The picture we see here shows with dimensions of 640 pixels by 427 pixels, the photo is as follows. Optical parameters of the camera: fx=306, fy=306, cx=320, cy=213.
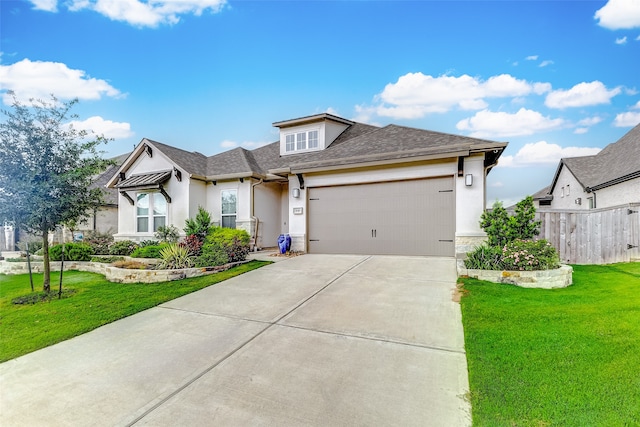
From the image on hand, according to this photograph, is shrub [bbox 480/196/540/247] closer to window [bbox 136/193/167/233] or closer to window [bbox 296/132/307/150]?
window [bbox 296/132/307/150]

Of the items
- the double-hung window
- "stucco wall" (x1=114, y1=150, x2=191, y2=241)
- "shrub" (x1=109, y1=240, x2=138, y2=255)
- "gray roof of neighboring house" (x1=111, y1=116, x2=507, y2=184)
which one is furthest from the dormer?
"shrub" (x1=109, y1=240, x2=138, y2=255)

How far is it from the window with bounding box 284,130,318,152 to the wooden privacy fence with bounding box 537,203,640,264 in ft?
28.5

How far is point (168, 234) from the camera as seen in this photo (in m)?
12.9

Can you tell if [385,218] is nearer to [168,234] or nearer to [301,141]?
[301,141]

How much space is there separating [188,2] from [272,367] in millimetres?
11313

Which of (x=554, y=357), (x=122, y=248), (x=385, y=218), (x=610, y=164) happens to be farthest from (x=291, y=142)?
(x=610, y=164)

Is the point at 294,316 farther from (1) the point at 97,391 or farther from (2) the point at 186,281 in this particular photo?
(2) the point at 186,281

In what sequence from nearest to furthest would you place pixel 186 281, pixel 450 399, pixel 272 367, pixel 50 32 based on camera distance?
pixel 450 399, pixel 272 367, pixel 186 281, pixel 50 32

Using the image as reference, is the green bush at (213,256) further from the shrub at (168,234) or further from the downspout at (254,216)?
the shrub at (168,234)

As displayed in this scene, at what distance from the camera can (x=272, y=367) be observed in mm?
3311

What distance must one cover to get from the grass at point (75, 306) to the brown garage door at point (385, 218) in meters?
2.86

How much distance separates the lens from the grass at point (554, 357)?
238 centimetres

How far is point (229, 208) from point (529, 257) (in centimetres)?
1098

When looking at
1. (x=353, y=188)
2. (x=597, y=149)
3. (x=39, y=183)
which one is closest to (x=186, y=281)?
(x=39, y=183)
